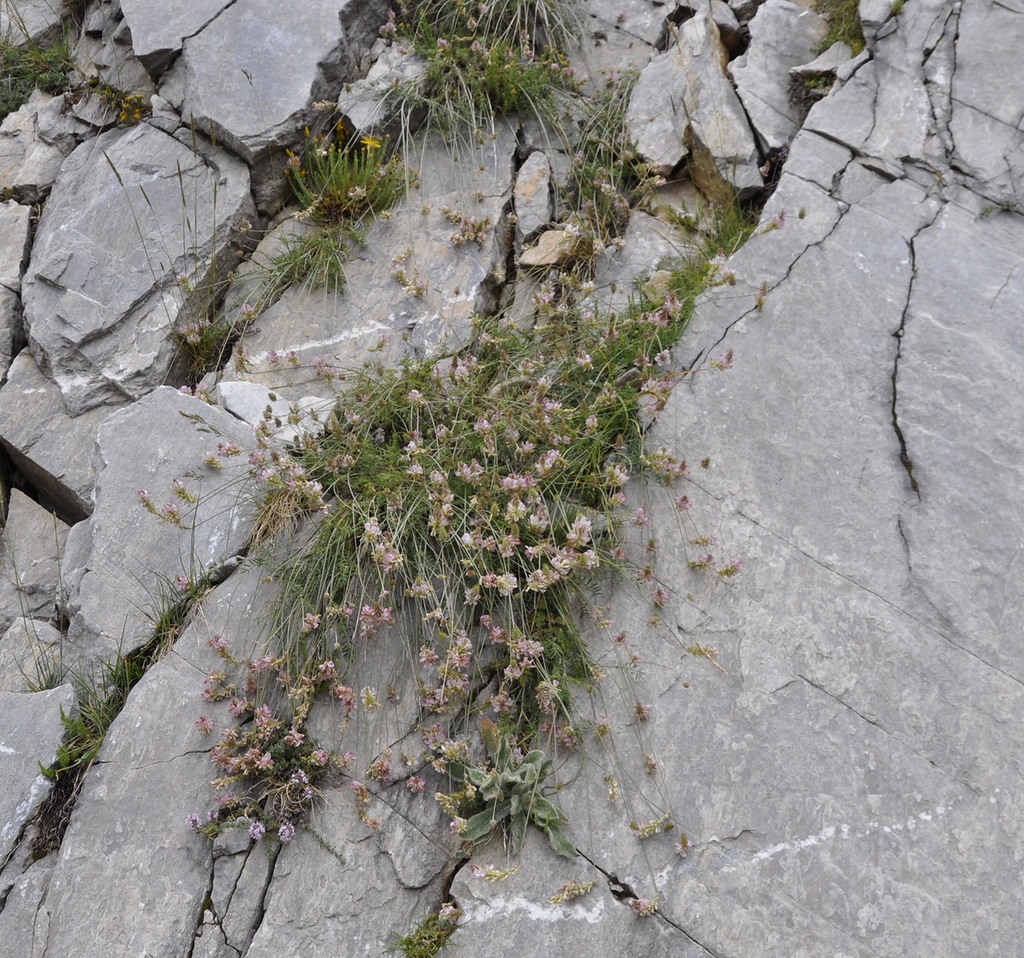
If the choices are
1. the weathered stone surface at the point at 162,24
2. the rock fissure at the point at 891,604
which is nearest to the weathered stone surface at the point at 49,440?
the weathered stone surface at the point at 162,24

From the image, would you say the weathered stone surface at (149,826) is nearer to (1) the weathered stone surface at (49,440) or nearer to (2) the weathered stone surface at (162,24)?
(1) the weathered stone surface at (49,440)

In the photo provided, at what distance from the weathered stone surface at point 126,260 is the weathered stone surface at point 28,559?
2.00 ft

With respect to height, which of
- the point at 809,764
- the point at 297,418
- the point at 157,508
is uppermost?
the point at 297,418

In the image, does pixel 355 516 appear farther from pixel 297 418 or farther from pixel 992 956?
pixel 992 956

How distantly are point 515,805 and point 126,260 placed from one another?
3.84 m

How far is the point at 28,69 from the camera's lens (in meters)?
5.99

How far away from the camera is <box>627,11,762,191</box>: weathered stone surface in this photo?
5.19 metres

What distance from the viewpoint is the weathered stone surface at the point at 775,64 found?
5293mm

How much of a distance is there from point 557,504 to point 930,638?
1.63 m

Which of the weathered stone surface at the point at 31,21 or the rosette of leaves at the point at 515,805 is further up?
the weathered stone surface at the point at 31,21

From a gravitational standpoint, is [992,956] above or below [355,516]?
below

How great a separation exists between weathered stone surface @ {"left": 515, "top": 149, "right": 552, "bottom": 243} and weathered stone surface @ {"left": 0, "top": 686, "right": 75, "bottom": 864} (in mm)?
3482

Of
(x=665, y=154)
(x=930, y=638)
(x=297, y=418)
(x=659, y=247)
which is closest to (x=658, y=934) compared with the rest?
(x=930, y=638)

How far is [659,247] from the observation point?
16.6 ft
